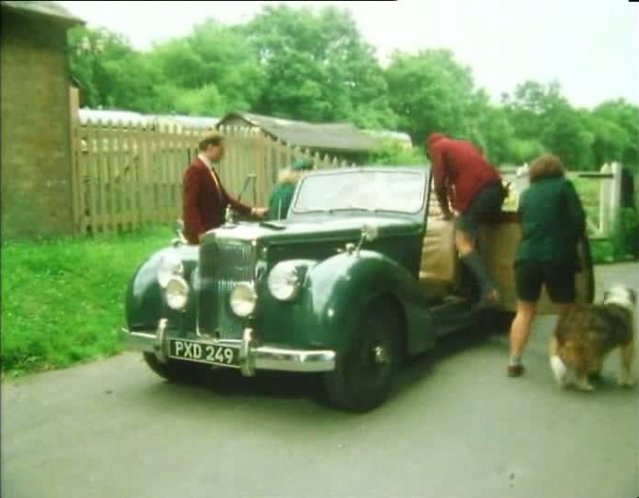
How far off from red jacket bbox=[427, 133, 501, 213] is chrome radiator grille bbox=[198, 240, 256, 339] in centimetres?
66

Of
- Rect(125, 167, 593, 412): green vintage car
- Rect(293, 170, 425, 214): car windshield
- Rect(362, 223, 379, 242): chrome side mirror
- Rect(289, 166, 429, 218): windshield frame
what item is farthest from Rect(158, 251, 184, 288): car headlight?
Rect(362, 223, 379, 242): chrome side mirror

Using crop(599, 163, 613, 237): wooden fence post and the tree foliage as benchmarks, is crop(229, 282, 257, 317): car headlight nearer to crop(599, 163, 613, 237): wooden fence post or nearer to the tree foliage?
the tree foliage

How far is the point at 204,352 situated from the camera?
2145 mm

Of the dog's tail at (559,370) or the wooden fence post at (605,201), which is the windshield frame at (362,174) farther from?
the dog's tail at (559,370)

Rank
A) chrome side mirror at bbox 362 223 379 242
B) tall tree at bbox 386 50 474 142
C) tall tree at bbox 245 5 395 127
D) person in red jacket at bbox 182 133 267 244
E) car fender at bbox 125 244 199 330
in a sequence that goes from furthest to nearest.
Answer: chrome side mirror at bbox 362 223 379 242 < car fender at bbox 125 244 199 330 < tall tree at bbox 386 50 474 142 < person in red jacket at bbox 182 133 267 244 < tall tree at bbox 245 5 395 127

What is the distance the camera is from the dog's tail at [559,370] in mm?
2131

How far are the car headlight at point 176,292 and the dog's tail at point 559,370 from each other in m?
1.20

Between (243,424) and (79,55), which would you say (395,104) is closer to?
(79,55)

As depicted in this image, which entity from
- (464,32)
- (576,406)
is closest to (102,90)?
(464,32)

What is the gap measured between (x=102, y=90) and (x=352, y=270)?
1.14m

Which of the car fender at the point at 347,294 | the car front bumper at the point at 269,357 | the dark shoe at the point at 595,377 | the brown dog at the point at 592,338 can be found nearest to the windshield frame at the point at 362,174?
the car fender at the point at 347,294

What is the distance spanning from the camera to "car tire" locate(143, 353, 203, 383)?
6.73 feet

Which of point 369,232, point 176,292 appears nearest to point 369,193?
point 369,232

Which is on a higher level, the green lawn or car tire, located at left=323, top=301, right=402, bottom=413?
the green lawn
